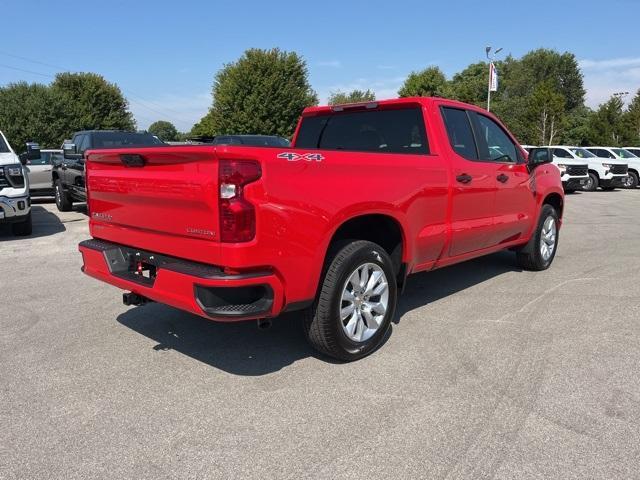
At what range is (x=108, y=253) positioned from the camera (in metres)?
3.85

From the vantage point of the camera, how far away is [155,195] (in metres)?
3.44

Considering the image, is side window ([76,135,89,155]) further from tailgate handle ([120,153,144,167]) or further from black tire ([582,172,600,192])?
black tire ([582,172,600,192])

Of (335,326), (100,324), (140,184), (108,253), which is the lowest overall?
(100,324)

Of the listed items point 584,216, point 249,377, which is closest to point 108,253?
point 249,377

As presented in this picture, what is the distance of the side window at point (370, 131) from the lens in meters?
4.66

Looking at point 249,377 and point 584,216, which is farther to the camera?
point 584,216

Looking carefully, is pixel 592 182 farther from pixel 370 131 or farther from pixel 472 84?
pixel 472 84

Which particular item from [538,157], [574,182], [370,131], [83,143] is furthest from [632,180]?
[370,131]

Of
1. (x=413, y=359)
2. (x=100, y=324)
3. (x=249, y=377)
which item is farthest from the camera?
(x=100, y=324)

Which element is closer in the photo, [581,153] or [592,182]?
[592,182]

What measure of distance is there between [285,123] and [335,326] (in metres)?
42.0

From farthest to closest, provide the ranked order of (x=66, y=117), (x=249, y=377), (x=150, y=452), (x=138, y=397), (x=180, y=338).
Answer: (x=66, y=117)
(x=180, y=338)
(x=249, y=377)
(x=138, y=397)
(x=150, y=452)

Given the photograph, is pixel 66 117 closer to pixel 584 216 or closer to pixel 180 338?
pixel 584 216

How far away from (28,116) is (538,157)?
43201mm
